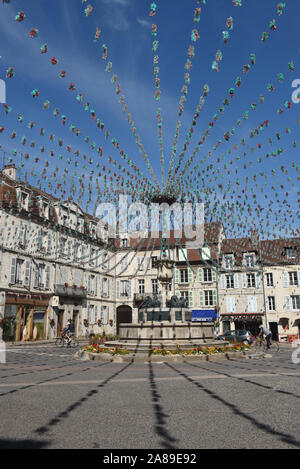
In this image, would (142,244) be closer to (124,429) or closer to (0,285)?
(0,285)

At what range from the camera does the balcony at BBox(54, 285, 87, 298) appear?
2967 centimetres

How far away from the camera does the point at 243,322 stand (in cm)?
3431

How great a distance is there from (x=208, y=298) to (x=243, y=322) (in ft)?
12.8

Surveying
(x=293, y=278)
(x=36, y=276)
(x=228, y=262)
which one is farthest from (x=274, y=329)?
(x=36, y=276)

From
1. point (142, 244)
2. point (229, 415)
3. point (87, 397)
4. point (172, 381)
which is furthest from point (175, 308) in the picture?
point (142, 244)

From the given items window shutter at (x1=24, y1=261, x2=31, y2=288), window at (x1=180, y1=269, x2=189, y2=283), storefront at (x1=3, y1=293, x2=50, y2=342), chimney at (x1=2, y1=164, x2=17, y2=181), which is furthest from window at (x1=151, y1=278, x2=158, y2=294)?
chimney at (x1=2, y1=164, x2=17, y2=181)

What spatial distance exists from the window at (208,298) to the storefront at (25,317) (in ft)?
49.6

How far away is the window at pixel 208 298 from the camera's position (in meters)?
35.5

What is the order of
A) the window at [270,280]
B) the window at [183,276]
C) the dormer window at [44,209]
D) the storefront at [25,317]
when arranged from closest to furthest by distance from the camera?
the storefront at [25,317]
the dormer window at [44,209]
the window at [270,280]
the window at [183,276]

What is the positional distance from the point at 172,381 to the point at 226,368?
2.93 m

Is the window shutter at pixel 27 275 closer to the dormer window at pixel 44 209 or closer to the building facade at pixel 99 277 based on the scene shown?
the building facade at pixel 99 277

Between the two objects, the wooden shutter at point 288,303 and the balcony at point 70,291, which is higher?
the balcony at point 70,291

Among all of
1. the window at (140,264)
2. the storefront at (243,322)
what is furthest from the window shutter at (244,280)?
the window at (140,264)
